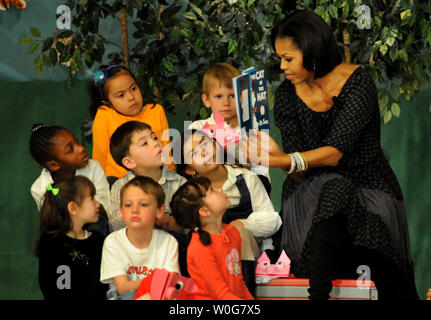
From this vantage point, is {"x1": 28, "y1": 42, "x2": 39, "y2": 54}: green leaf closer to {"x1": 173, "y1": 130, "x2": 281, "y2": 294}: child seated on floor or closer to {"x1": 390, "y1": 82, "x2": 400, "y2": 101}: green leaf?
{"x1": 173, "y1": 130, "x2": 281, "y2": 294}: child seated on floor

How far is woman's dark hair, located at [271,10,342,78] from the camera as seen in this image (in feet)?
10.2

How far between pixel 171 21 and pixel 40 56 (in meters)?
0.75

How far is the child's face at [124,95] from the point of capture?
11.4ft

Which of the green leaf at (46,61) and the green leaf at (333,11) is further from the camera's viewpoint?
the green leaf at (46,61)

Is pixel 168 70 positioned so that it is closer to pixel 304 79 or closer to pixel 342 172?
pixel 304 79

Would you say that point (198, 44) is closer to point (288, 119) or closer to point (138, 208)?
point (288, 119)

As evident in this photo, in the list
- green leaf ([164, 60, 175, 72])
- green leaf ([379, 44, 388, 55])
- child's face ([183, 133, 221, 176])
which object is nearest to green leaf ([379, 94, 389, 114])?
green leaf ([379, 44, 388, 55])

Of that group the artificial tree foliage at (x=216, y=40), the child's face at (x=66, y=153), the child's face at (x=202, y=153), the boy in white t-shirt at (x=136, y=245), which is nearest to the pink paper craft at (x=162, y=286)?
the boy in white t-shirt at (x=136, y=245)

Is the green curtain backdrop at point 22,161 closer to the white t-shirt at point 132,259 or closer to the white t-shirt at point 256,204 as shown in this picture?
the white t-shirt at point 256,204

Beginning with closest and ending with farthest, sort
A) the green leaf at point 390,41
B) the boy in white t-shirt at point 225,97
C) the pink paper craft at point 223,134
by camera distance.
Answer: the pink paper craft at point 223,134 → the boy in white t-shirt at point 225,97 → the green leaf at point 390,41

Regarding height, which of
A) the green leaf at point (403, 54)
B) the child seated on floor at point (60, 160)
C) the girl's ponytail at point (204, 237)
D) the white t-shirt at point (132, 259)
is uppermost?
the green leaf at point (403, 54)

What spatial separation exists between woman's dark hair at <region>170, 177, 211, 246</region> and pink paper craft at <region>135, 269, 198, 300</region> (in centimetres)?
23

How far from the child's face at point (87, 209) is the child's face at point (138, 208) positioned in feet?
0.46

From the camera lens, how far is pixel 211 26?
4043 mm
